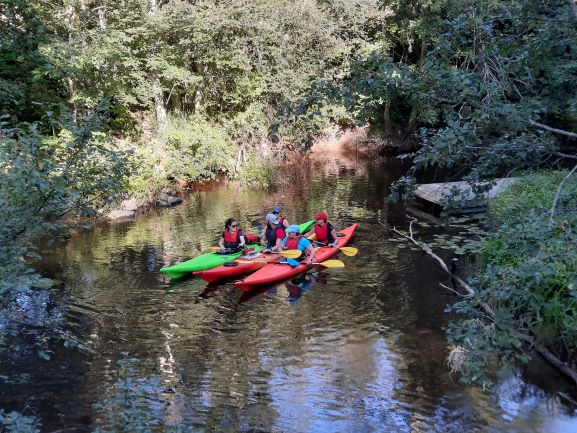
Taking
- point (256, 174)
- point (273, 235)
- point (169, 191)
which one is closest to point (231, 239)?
point (273, 235)

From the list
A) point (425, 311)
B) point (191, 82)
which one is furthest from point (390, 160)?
point (425, 311)

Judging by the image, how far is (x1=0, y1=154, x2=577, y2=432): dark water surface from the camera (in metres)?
5.29

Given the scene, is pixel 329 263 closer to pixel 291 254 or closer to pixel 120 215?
pixel 291 254

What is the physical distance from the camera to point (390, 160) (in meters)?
21.6

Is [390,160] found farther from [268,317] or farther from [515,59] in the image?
[515,59]

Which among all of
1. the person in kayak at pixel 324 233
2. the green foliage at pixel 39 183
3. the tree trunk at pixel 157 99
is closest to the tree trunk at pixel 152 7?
the tree trunk at pixel 157 99

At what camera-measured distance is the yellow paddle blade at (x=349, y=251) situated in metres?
10.2

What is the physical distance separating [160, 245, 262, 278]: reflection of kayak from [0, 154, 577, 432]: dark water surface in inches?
8.2

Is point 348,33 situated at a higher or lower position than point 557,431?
higher

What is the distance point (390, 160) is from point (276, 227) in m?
12.4

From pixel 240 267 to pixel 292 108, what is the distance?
631cm

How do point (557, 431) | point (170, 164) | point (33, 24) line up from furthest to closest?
point (170, 164)
point (33, 24)
point (557, 431)

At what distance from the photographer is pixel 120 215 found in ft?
47.1

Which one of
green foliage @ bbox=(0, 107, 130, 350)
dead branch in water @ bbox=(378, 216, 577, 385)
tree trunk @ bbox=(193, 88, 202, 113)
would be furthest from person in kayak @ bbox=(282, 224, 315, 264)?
tree trunk @ bbox=(193, 88, 202, 113)
